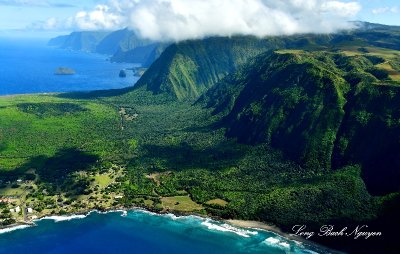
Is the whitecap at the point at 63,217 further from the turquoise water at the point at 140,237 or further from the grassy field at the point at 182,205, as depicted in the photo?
the grassy field at the point at 182,205

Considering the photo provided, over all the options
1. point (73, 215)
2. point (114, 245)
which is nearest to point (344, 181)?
point (114, 245)

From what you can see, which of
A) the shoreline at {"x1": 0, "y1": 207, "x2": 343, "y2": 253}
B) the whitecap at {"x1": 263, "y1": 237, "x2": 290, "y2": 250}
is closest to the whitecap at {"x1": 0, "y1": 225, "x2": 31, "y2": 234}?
the shoreline at {"x1": 0, "y1": 207, "x2": 343, "y2": 253}

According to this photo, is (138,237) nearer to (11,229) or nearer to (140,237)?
(140,237)

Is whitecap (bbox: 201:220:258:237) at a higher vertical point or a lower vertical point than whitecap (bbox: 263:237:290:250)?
higher

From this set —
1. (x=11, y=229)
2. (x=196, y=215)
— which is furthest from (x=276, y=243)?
(x=11, y=229)

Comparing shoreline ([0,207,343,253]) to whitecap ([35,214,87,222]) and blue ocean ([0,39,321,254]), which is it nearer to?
whitecap ([35,214,87,222])

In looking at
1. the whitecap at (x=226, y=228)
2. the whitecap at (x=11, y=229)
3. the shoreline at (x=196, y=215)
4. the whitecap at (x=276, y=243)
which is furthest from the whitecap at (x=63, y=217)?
the whitecap at (x=276, y=243)

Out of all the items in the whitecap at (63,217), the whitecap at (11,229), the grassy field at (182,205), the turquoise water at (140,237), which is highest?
the grassy field at (182,205)

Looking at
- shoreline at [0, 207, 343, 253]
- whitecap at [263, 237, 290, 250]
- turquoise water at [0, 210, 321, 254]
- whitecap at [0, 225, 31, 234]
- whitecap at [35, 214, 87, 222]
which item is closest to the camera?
turquoise water at [0, 210, 321, 254]
